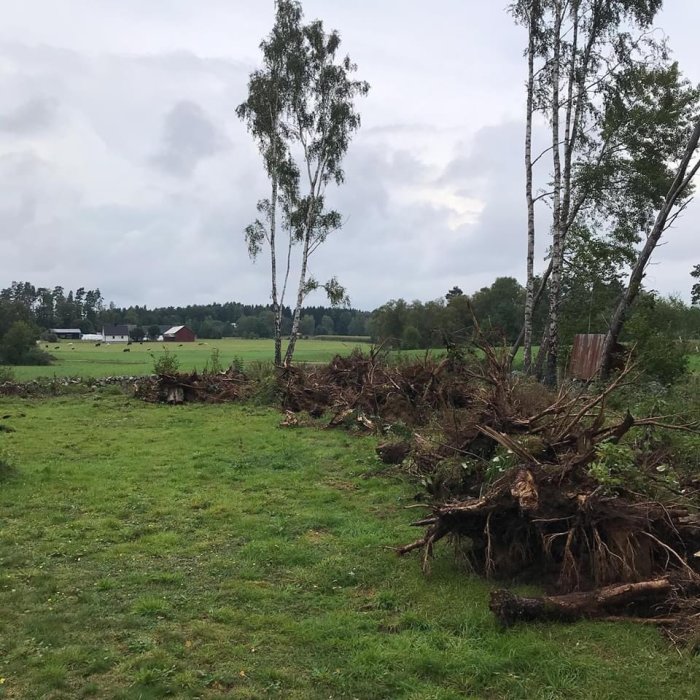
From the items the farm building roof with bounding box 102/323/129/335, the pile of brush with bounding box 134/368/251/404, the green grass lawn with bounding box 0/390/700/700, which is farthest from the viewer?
the farm building roof with bounding box 102/323/129/335

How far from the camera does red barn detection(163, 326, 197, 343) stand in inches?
3718

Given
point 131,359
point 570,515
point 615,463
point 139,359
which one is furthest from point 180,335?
point 570,515

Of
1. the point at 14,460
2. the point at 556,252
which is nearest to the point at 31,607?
the point at 14,460

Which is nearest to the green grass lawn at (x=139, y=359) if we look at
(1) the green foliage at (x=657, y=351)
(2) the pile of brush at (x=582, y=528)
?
(1) the green foliage at (x=657, y=351)

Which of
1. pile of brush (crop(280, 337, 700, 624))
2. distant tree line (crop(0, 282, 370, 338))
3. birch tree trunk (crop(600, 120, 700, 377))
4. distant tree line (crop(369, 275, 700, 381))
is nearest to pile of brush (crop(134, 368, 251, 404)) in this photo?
distant tree line (crop(369, 275, 700, 381))

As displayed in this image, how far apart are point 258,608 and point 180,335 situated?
3737 inches

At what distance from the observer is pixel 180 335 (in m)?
95.8

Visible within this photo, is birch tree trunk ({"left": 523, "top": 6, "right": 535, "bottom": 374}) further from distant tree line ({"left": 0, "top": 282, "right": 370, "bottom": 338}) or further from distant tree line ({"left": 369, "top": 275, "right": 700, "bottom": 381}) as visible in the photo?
distant tree line ({"left": 0, "top": 282, "right": 370, "bottom": 338})

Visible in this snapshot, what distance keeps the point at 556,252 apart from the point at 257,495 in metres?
11.7

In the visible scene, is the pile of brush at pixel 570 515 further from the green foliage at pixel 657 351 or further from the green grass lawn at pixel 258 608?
the green foliage at pixel 657 351

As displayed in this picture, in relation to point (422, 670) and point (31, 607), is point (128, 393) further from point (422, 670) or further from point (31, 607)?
point (422, 670)

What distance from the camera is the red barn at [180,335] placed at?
94438 millimetres

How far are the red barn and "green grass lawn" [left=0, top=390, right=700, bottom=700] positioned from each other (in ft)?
288

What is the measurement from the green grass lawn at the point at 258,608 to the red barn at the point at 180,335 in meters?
87.9
